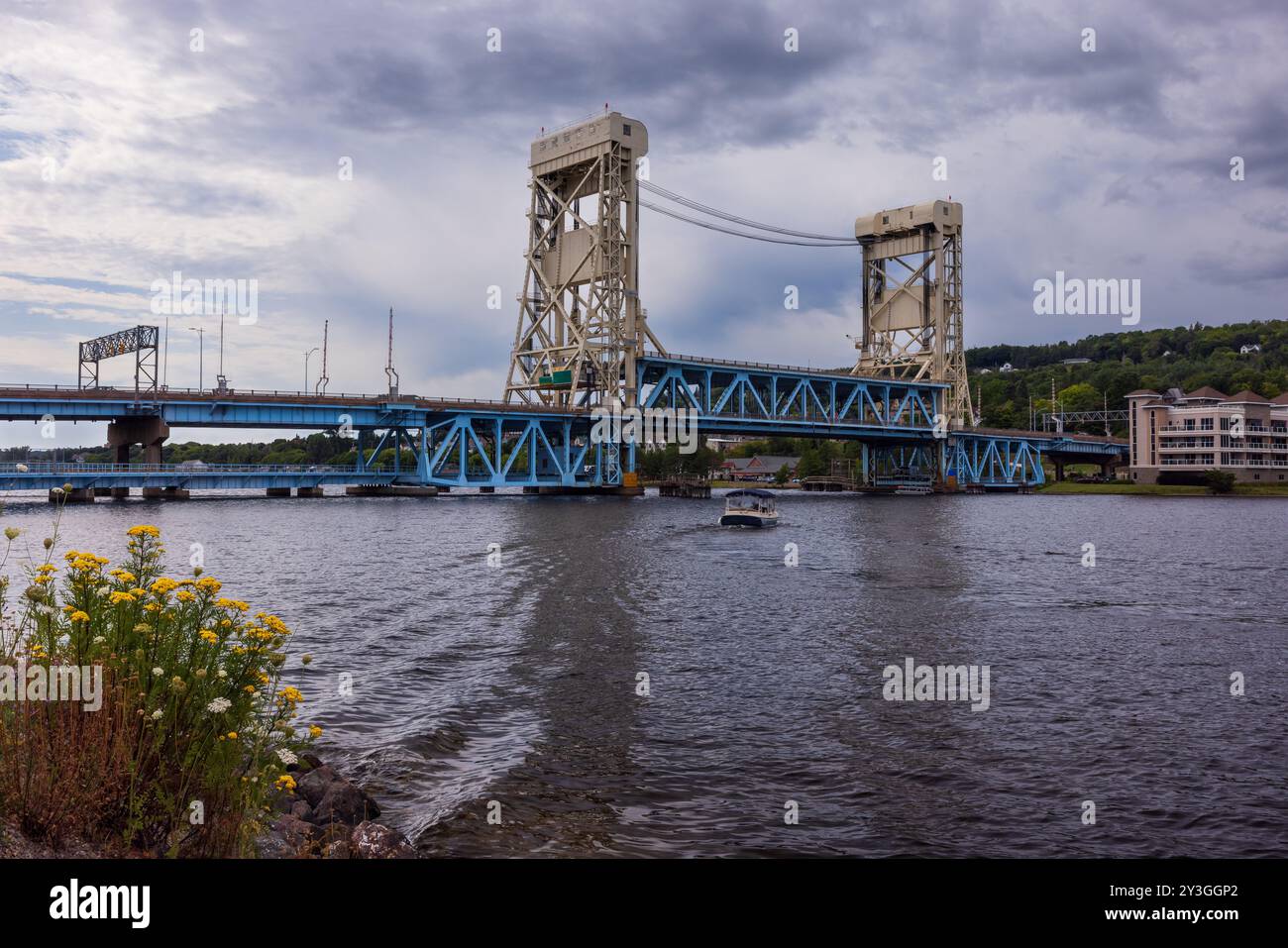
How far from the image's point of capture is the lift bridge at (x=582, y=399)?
309 feet

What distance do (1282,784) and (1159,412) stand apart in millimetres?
146955

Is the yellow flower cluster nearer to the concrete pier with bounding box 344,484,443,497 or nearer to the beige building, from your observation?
the concrete pier with bounding box 344,484,443,497

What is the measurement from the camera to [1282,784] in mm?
14047

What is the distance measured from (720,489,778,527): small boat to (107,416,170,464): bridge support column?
58112mm

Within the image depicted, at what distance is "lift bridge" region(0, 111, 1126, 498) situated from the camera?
94062 mm

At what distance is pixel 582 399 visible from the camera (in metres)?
126

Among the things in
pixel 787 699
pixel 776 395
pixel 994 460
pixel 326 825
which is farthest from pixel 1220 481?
pixel 326 825

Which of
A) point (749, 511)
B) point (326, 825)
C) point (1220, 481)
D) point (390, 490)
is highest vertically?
point (1220, 481)

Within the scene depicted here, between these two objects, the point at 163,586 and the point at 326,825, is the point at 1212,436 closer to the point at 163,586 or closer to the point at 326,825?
the point at 326,825

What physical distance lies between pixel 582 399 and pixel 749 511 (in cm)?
5756

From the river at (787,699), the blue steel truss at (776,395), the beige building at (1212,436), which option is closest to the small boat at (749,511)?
the river at (787,699)

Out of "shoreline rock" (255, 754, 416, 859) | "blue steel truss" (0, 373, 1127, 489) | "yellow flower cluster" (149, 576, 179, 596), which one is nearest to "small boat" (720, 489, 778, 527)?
"blue steel truss" (0, 373, 1127, 489)
